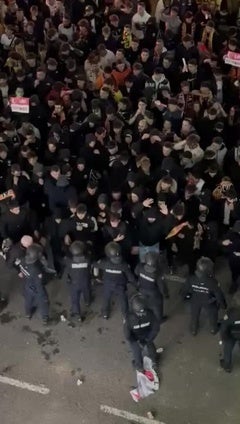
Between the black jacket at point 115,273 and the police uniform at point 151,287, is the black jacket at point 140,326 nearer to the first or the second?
the police uniform at point 151,287

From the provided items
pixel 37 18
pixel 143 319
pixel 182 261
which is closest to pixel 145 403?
pixel 143 319

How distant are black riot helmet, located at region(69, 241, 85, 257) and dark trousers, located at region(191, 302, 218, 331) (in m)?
1.71

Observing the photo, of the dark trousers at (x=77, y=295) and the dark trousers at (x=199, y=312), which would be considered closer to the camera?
the dark trousers at (x=199, y=312)

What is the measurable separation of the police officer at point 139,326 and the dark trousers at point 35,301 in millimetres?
1607

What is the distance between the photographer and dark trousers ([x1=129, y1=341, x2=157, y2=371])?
9656 mm

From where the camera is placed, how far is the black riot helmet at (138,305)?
30.0 feet

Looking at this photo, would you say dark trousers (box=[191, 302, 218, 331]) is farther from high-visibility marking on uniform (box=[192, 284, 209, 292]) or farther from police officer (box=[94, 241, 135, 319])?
police officer (box=[94, 241, 135, 319])

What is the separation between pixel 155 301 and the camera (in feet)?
33.3

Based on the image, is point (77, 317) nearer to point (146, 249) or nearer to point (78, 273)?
point (78, 273)

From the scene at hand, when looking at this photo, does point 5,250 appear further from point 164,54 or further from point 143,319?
point 164,54

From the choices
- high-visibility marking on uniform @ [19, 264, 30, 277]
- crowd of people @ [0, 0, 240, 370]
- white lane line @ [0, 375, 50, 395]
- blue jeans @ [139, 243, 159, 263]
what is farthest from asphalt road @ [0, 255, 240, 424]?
high-visibility marking on uniform @ [19, 264, 30, 277]

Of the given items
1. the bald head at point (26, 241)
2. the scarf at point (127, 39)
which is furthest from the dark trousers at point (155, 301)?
the scarf at point (127, 39)

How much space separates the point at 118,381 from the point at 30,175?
134 inches

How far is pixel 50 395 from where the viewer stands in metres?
9.96
